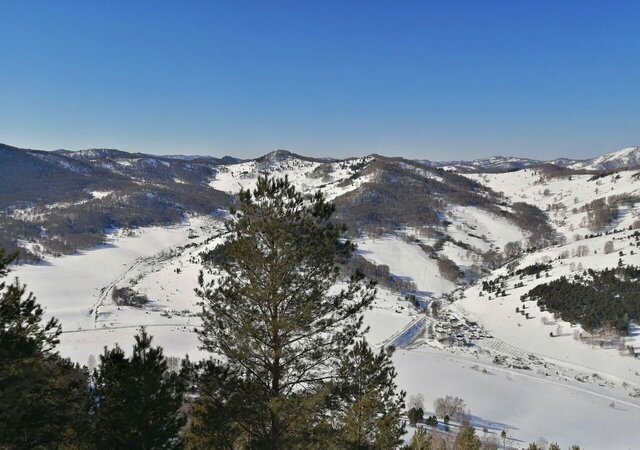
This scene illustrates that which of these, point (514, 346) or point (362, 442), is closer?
point (362, 442)

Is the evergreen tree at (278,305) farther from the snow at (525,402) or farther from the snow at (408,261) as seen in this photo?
the snow at (408,261)

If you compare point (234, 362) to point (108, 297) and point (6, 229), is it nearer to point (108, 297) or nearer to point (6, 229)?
point (108, 297)

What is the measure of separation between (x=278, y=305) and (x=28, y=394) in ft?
23.7

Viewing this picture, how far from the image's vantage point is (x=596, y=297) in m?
102

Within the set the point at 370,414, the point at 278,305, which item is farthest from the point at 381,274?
the point at 278,305

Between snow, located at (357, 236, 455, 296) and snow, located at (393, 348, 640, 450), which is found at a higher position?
snow, located at (357, 236, 455, 296)

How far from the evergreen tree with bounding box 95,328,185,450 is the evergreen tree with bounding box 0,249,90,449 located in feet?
3.62

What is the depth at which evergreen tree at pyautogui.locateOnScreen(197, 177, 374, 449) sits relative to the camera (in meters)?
11.5

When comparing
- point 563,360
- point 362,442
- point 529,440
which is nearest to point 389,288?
point 563,360

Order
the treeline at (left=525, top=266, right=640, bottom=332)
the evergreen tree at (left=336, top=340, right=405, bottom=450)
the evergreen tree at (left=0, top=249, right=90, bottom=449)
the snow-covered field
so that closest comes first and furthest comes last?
1. the evergreen tree at (left=0, top=249, right=90, bottom=449)
2. the evergreen tree at (left=336, top=340, right=405, bottom=450)
3. the snow-covered field
4. the treeline at (left=525, top=266, right=640, bottom=332)

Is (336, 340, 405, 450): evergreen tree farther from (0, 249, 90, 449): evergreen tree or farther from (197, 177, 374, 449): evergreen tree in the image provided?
(0, 249, 90, 449): evergreen tree

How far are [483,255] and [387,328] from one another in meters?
97.5

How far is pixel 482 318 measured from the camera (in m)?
110

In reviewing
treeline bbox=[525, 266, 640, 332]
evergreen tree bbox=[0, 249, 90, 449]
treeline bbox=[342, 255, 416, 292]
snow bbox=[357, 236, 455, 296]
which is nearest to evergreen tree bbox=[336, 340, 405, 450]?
evergreen tree bbox=[0, 249, 90, 449]
